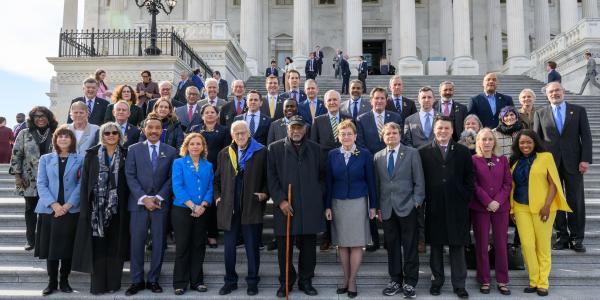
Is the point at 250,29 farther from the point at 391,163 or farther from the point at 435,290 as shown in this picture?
the point at 435,290

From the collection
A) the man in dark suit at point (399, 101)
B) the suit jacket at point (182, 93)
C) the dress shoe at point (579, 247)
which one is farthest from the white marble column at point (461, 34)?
the dress shoe at point (579, 247)

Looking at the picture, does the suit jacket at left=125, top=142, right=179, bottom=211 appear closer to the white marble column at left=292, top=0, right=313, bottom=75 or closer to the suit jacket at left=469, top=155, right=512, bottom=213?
the suit jacket at left=469, top=155, right=512, bottom=213

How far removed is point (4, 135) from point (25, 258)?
23.1 feet

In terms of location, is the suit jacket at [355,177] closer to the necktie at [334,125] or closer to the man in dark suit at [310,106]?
the necktie at [334,125]

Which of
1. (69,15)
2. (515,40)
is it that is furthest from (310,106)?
(69,15)

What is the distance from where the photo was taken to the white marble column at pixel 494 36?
1328 inches

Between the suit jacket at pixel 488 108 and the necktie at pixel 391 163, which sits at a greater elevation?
the suit jacket at pixel 488 108

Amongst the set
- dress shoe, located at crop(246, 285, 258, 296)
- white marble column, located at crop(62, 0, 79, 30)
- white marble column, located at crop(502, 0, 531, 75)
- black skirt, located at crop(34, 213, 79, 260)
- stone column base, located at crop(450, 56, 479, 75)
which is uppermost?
white marble column, located at crop(62, 0, 79, 30)

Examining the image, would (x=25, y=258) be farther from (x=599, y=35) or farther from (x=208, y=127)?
(x=599, y=35)

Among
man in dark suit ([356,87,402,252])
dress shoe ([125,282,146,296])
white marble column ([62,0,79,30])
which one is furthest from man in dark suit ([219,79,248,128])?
white marble column ([62,0,79,30])

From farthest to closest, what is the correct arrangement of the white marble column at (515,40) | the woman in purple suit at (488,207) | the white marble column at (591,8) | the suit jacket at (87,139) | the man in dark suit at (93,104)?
the white marble column at (591,8) < the white marble column at (515,40) < the man in dark suit at (93,104) < the suit jacket at (87,139) < the woman in purple suit at (488,207)

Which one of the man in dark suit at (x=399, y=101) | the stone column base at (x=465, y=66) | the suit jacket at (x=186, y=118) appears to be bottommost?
the suit jacket at (x=186, y=118)

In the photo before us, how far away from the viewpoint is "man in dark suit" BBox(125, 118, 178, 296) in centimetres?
623

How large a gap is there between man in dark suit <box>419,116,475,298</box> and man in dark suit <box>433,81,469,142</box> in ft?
6.63
